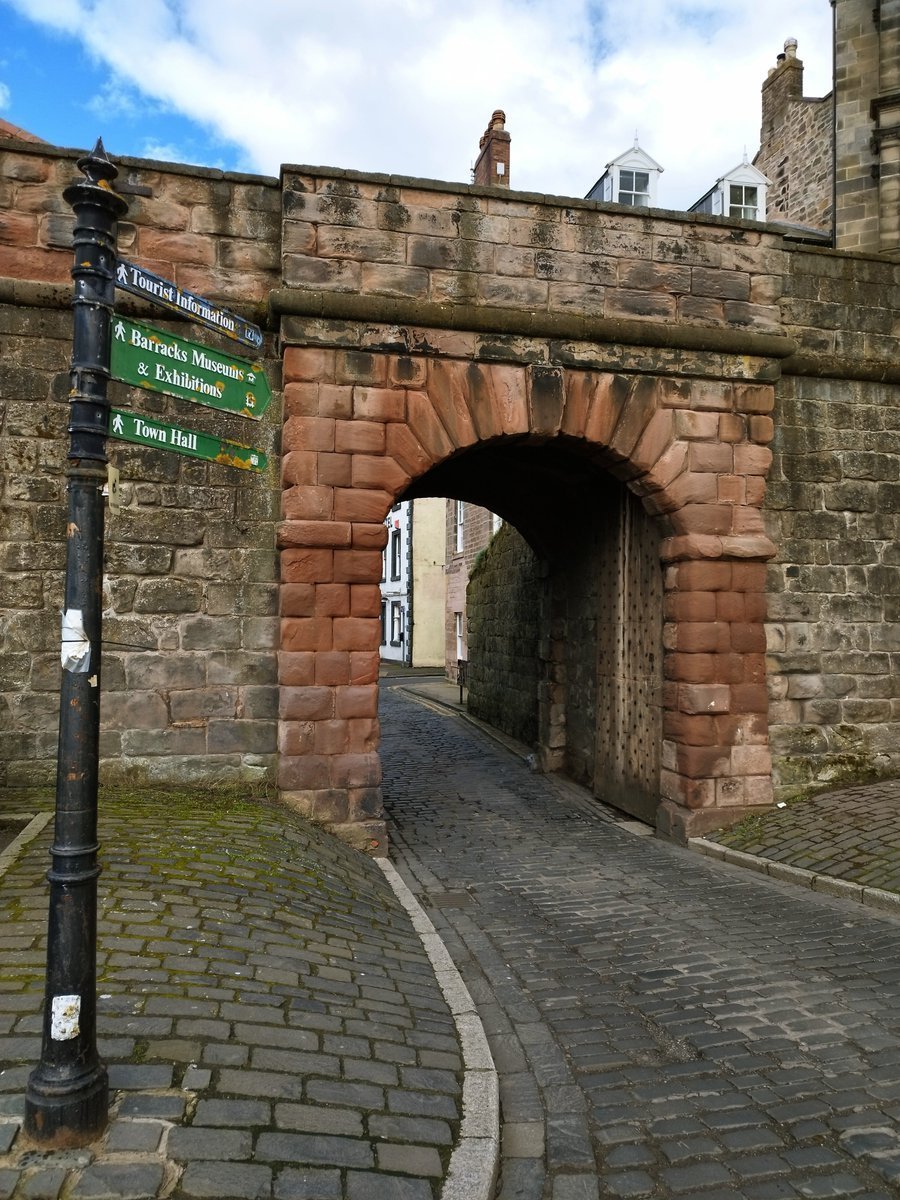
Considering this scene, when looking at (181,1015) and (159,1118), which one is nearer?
(159,1118)

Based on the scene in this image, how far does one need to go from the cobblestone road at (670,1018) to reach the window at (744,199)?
44.5 feet

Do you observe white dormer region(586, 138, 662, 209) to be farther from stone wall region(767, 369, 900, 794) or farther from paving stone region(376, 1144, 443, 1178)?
paving stone region(376, 1144, 443, 1178)

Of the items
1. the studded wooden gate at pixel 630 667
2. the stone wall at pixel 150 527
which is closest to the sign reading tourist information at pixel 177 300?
the stone wall at pixel 150 527

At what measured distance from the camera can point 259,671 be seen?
7.68m

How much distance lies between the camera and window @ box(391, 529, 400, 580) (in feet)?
125

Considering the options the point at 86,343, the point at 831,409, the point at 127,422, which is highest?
the point at 831,409

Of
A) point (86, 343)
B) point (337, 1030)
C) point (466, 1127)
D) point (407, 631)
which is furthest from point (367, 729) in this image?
point (407, 631)

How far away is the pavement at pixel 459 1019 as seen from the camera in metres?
2.96

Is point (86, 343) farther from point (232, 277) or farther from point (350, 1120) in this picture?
point (232, 277)

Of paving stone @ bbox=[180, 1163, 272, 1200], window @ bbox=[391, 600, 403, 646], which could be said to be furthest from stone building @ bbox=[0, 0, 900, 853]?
window @ bbox=[391, 600, 403, 646]

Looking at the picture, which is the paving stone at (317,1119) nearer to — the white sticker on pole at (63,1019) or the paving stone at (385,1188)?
the paving stone at (385,1188)

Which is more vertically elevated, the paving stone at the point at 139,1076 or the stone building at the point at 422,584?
the stone building at the point at 422,584

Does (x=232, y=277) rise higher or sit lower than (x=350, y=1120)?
higher

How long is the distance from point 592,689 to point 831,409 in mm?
4339
